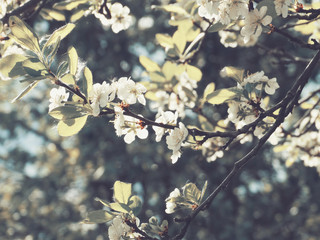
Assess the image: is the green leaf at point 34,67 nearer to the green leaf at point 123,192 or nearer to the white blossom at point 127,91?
the white blossom at point 127,91

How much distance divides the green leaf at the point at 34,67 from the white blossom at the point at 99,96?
0.44 feet

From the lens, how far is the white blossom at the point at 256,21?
1.00m

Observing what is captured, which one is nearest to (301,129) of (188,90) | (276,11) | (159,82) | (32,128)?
(188,90)

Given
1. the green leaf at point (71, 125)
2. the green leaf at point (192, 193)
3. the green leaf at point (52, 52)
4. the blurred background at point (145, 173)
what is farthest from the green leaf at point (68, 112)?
the blurred background at point (145, 173)

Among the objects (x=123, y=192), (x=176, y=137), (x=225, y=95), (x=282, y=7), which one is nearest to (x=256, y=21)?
(x=282, y=7)

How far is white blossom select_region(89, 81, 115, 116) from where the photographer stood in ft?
2.93

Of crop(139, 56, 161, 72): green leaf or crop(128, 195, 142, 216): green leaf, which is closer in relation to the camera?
crop(128, 195, 142, 216): green leaf

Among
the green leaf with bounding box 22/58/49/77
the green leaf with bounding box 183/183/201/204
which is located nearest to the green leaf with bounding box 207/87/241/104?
the green leaf with bounding box 183/183/201/204

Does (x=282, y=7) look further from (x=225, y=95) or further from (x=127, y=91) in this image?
(x=127, y=91)

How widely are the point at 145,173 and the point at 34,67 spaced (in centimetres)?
305

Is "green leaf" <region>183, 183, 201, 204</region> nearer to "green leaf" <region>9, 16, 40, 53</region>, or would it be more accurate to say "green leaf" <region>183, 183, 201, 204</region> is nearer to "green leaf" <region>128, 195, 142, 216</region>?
"green leaf" <region>128, 195, 142, 216</region>

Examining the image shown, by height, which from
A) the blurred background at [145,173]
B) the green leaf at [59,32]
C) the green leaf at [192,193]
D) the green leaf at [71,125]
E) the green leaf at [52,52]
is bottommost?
the blurred background at [145,173]


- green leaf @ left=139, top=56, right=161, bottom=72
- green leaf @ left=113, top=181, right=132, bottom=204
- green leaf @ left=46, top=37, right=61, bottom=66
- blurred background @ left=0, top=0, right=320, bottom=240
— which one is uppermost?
green leaf @ left=46, top=37, right=61, bottom=66

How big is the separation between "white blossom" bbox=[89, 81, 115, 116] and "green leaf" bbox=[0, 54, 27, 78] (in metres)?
0.19
